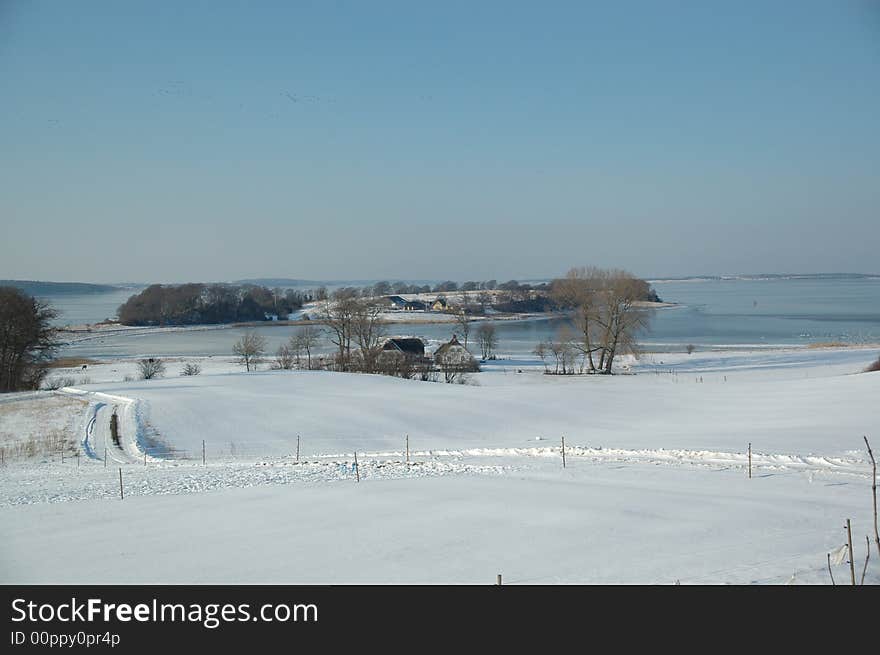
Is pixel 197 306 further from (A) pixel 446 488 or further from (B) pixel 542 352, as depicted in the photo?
(A) pixel 446 488

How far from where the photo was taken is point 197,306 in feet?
298

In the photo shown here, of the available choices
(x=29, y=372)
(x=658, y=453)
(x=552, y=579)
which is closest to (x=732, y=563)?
(x=552, y=579)

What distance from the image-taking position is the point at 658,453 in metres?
15.4

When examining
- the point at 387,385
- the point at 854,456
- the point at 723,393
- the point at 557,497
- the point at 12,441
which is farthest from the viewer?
the point at 387,385

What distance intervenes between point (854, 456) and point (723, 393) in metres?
14.3

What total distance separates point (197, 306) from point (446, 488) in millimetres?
87199

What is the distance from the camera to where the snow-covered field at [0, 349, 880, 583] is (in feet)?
24.2

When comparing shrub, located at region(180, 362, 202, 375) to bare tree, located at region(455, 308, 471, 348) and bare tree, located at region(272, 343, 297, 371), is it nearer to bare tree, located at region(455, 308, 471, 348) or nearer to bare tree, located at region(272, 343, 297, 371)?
bare tree, located at region(272, 343, 297, 371)

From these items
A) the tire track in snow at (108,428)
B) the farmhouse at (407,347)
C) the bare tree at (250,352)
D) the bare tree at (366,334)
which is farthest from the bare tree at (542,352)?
the tire track in snow at (108,428)

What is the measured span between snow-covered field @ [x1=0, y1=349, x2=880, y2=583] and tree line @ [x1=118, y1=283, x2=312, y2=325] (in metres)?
61.4

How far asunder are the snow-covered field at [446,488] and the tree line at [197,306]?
61369 millimetres

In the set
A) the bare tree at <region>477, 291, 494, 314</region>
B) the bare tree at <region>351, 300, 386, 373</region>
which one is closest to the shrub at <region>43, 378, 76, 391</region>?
the bare tree at <region>351, 300, 386, 373</region>
